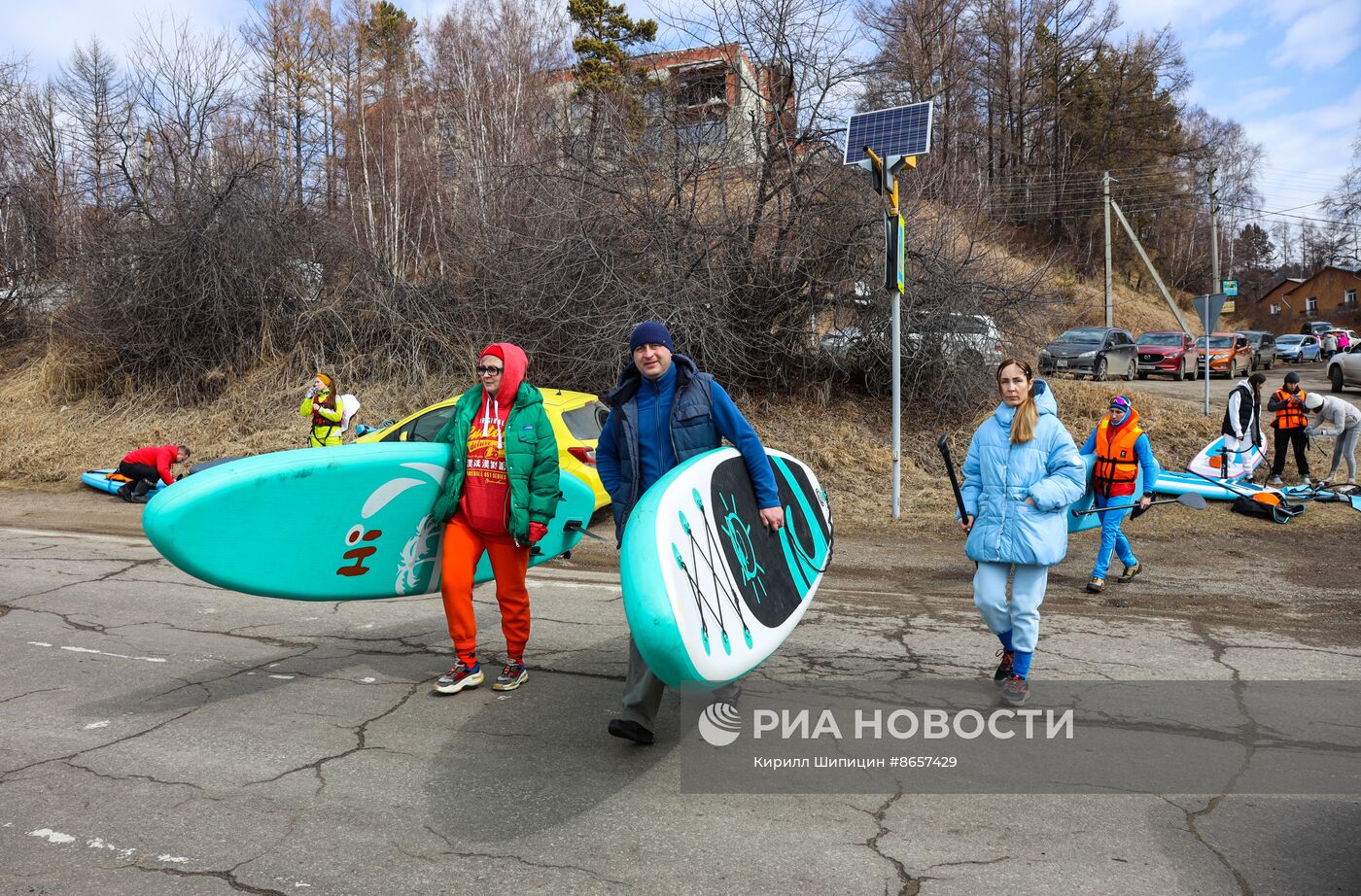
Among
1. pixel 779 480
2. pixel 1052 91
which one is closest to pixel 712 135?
pixel 779 480

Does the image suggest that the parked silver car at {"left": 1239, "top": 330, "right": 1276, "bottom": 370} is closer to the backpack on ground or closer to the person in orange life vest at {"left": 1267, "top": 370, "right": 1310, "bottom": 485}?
the person in orange life vest at {"left": 1267, "top": 370, "right": 1310, "bottom": 485}

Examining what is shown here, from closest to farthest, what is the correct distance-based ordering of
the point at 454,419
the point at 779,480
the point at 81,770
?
the point at 81,770 < the point at 454,419 < the point at 779,480

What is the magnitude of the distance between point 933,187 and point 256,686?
42.8ft

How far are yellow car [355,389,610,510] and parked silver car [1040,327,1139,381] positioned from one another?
1732 centimetres

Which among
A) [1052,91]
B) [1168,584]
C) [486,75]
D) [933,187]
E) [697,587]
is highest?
[1052,91]

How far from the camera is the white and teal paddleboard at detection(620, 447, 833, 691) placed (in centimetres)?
343

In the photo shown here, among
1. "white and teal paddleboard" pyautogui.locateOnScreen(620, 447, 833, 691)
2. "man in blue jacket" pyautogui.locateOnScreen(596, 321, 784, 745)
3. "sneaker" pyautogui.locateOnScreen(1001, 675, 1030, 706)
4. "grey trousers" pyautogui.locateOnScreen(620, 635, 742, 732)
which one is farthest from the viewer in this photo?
"sneaker" pyautogui.locateOnScreen(1001, 675, 1030, 706)

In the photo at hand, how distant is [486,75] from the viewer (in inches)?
1080

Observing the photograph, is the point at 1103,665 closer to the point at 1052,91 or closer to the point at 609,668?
the point at 609,668

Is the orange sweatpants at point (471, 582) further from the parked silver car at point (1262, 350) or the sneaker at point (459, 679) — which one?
the parked silver car at point (1262, 350)

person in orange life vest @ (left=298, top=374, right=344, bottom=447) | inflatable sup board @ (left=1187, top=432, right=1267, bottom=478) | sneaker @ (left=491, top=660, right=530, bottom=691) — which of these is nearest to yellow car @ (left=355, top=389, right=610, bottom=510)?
person in orange life vest @ (left=298, top=374, right=344, bottom=447)

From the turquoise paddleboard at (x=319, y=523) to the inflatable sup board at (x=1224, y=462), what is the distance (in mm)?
10558

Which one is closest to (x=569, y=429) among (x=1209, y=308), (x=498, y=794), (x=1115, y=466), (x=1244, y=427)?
(x=1115, y=466)

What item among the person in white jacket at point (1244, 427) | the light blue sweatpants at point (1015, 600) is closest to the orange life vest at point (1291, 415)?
the person in white jacket at point (1244, 427)
